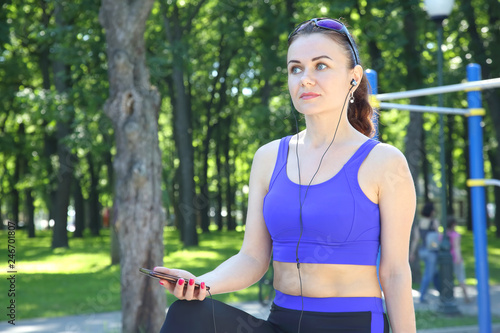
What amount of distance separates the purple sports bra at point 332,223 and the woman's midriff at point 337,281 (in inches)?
0.8

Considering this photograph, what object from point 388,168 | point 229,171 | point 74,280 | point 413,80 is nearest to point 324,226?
point 388,168

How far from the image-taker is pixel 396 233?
2000 mm

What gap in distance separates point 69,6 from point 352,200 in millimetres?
12158

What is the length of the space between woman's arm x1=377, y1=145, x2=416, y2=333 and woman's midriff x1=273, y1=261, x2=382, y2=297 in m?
0.07

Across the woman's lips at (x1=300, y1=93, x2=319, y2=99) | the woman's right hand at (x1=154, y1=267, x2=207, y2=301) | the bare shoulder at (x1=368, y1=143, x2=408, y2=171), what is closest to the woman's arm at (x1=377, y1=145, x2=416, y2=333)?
the bare shoulder at (x1=368, y1=143, x2=408, y2=171)

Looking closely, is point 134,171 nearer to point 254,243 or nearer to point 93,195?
point 254,243

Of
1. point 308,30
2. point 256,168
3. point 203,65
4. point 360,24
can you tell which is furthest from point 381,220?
point 203,65

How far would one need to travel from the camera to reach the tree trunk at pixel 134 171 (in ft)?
21.5

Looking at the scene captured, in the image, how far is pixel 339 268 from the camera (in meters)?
1.96

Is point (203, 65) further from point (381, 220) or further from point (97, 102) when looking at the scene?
point (381, 220)

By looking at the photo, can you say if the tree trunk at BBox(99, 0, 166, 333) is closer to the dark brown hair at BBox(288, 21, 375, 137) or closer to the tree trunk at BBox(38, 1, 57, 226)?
the dark brown hair at BBox(288, 21, 375, 137)

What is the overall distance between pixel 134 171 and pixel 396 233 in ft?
15.7

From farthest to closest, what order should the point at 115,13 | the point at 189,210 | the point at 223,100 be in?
the point at 223,100
the point at 189,210
the point at 115,13

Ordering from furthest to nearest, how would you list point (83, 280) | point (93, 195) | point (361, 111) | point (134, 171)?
point (93, 195) < point (83, 280) < point (134, 171) < point (361, 111)
